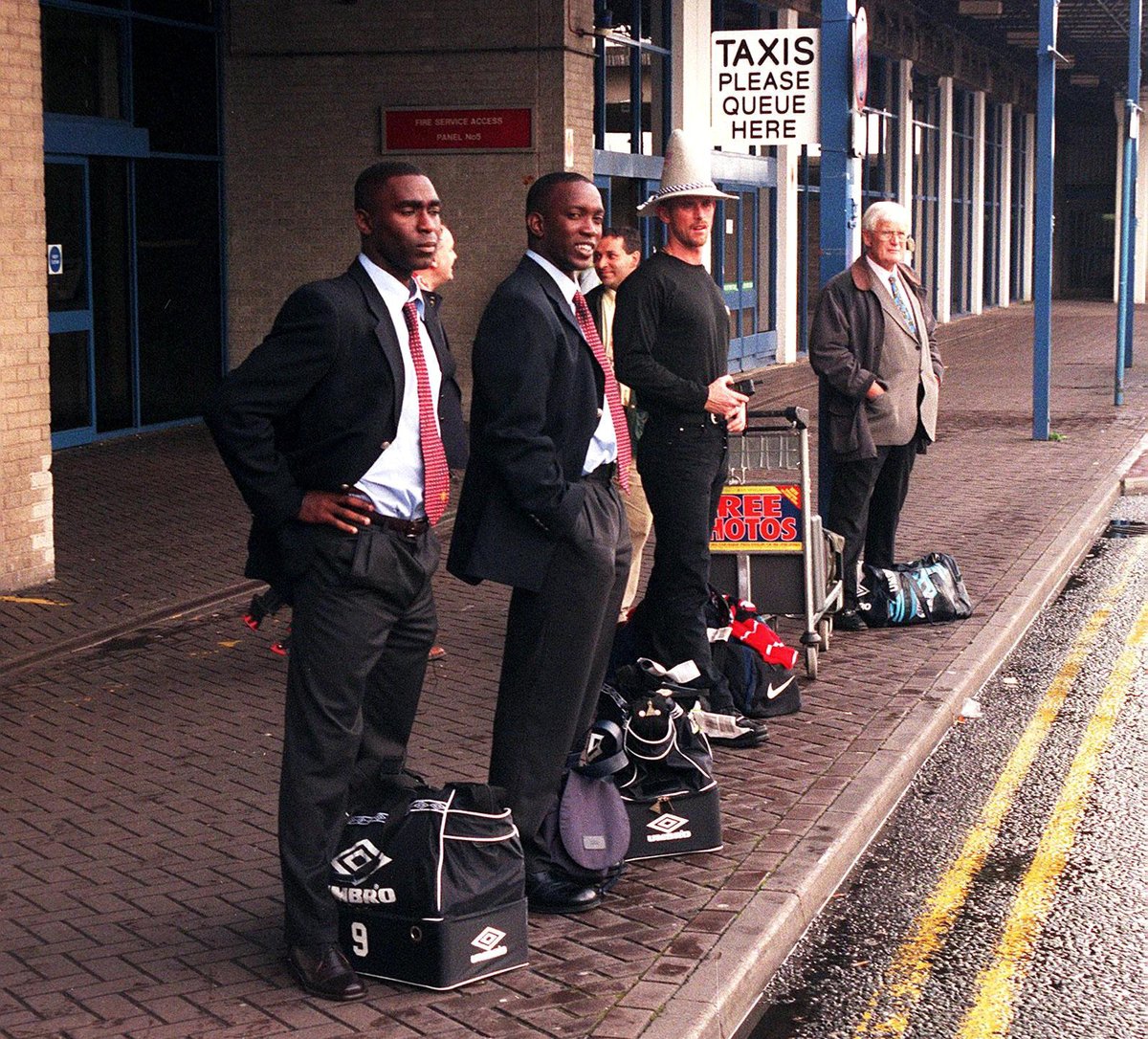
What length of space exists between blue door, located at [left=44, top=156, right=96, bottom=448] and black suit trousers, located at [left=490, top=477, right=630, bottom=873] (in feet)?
36.3

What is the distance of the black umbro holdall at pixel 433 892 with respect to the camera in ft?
14.7

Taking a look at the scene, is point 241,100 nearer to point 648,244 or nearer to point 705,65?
point 648,244

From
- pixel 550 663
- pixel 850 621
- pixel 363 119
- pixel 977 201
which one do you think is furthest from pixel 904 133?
pixel 550 663

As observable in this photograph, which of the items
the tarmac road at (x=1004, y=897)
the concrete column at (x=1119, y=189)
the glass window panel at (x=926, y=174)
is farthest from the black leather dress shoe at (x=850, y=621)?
the glass window panel at (x=926, y=174)

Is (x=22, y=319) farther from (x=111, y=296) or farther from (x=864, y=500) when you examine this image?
(x=111, y=296)

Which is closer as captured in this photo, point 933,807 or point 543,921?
point 543,921

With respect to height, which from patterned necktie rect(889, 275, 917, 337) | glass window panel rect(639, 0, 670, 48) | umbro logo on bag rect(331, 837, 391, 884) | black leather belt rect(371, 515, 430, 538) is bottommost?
umbro logo on bag rect(331, 837, 391, 884)

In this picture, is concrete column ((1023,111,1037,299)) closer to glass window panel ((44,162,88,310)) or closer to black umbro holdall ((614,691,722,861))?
glass window panel ((44,162,88,310))

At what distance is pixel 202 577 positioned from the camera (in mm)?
10336

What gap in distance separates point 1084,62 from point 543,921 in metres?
39.6

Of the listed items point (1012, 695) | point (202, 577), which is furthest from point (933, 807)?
point (202, 577)

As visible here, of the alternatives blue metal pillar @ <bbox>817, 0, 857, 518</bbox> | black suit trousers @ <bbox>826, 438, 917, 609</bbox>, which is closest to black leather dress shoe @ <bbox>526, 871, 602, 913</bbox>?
black suit trousers @ <bbox>826, 438, 917, 609</bbox>

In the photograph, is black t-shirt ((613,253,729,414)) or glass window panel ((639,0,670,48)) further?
glass window panel ((639,0,670,48))

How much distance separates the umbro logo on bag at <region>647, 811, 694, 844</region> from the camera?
5.57 meters
